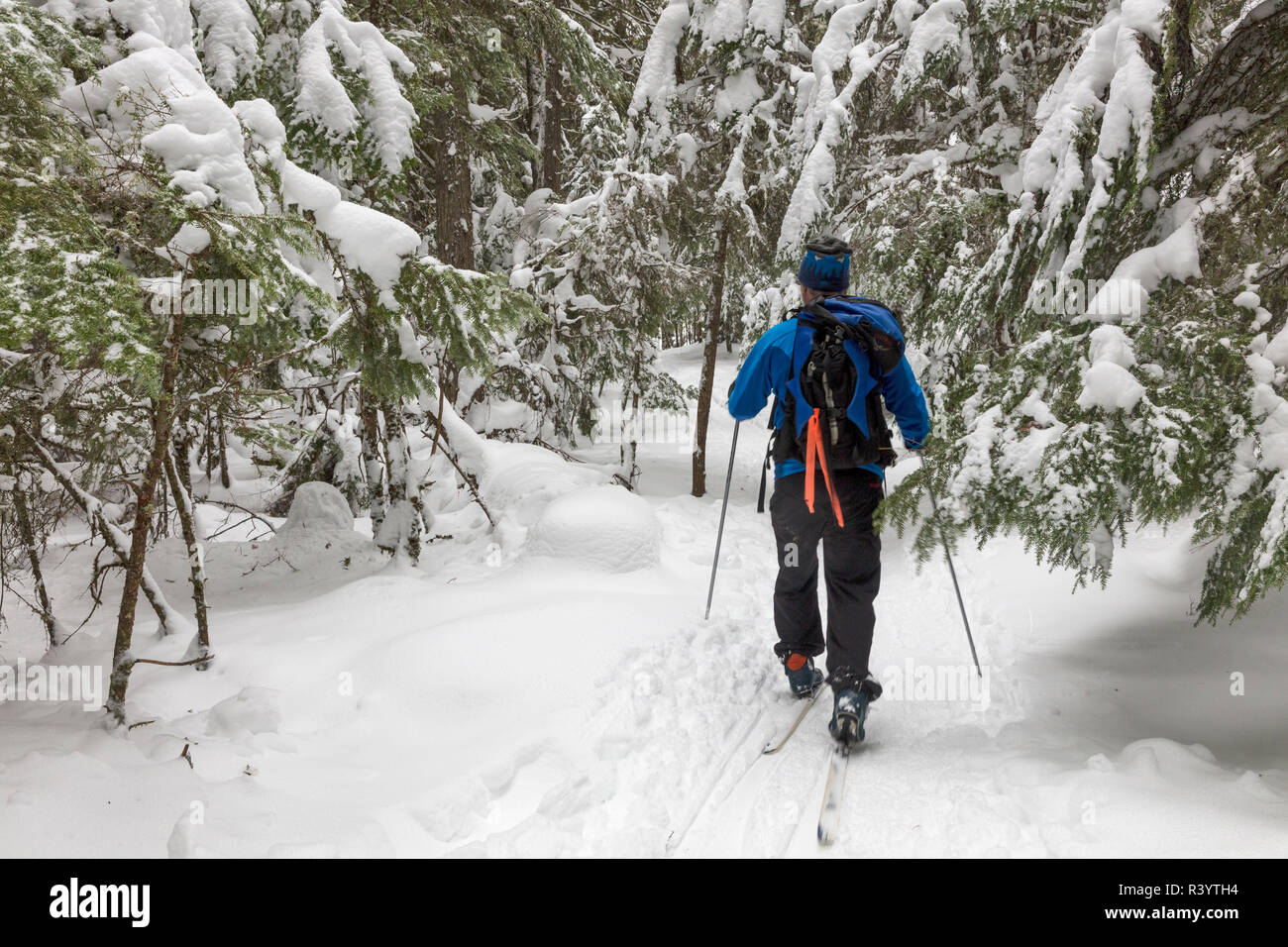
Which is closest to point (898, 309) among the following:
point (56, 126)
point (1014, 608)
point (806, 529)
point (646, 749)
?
point (1014, 608)

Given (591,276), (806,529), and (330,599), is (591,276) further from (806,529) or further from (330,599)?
(806,529)

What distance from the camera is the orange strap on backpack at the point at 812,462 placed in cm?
→ 353

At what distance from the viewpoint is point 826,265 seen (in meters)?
3.71

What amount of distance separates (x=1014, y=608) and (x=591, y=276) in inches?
264

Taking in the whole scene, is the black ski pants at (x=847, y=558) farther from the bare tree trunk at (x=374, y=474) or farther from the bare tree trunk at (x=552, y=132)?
the bare tree trunk at (x=552, y=132)

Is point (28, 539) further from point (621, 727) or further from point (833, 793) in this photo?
point (833, 793)

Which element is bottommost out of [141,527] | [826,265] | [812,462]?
[141,527]

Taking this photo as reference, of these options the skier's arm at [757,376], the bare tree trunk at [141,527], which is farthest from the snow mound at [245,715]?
the skier's arm at [757,376]

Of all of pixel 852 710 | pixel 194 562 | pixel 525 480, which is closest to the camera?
pixel 852 710

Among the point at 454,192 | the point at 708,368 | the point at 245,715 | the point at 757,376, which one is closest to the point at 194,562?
the point at 245,715

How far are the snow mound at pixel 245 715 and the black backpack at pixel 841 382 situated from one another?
3107mm

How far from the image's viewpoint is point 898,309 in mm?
7348

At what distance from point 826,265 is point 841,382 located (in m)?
0.66

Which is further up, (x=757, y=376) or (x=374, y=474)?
(x=757, y=376)
